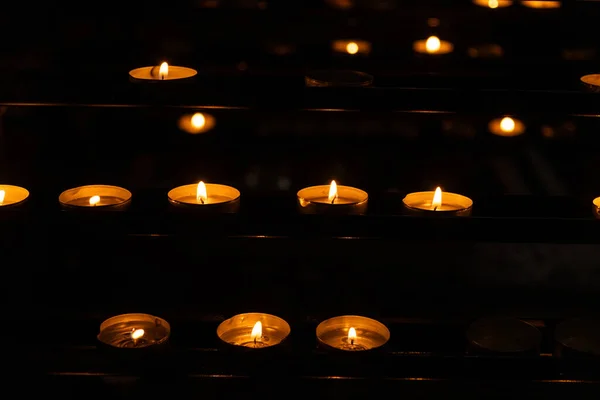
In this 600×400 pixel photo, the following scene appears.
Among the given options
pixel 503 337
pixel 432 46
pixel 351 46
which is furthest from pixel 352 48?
pixel 503 337

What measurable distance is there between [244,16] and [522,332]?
623mm

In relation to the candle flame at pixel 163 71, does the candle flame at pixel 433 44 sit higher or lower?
higher

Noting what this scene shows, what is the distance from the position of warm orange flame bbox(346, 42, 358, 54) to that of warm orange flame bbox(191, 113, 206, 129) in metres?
0.25

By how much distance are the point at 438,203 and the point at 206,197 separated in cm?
33

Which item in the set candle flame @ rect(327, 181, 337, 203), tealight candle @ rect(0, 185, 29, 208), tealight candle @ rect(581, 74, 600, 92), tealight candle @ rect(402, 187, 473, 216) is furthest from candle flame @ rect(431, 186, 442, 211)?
tealight candle @ rect(0, 185, 29, 208)

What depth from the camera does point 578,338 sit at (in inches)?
46.7

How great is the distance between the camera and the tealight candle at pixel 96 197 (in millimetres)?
1164

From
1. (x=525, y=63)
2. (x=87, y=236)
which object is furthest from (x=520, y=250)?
(x=87, y=236)

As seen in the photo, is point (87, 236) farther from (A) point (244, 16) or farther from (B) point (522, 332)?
(B) point (522, 332)

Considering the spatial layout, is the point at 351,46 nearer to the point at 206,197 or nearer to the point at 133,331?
the point at 206,197

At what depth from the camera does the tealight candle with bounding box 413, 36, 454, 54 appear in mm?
1252

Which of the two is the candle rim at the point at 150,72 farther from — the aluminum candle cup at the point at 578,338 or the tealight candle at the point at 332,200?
the aluminum candle cup at the point at 578,338

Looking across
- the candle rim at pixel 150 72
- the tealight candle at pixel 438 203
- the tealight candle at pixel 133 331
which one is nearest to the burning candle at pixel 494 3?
the tealight candle at pixel 438 203

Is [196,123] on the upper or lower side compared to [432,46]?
lower
